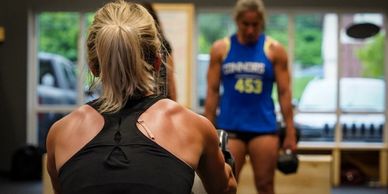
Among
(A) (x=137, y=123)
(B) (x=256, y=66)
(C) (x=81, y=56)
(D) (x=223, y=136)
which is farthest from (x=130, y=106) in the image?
(C) (x=81, y=56)

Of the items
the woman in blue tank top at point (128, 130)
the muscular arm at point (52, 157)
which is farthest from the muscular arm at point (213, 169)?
the muscular arm at point (52, 157)

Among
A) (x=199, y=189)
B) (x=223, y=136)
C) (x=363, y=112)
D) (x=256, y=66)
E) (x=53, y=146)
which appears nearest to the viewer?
(x=53, y=146)

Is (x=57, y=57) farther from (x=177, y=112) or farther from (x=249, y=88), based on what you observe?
(x=177, y=112)

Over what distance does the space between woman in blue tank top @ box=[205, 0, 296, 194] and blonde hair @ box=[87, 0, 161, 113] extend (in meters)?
1.64

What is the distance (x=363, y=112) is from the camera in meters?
6.66

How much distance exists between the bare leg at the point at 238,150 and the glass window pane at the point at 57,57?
14.3ft

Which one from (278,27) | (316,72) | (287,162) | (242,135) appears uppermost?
(278,27)

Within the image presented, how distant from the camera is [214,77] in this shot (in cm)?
303

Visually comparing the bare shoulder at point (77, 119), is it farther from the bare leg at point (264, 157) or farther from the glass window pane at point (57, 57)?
the glass window pane at point (57, 57)

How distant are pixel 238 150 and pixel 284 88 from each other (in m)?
0.42

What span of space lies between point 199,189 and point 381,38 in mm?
5743

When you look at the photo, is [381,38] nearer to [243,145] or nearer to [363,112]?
[363,112]

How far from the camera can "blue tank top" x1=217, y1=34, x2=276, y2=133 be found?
2912mm

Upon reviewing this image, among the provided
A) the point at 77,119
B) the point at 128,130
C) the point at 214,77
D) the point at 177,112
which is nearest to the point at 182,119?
the point at 177,112
